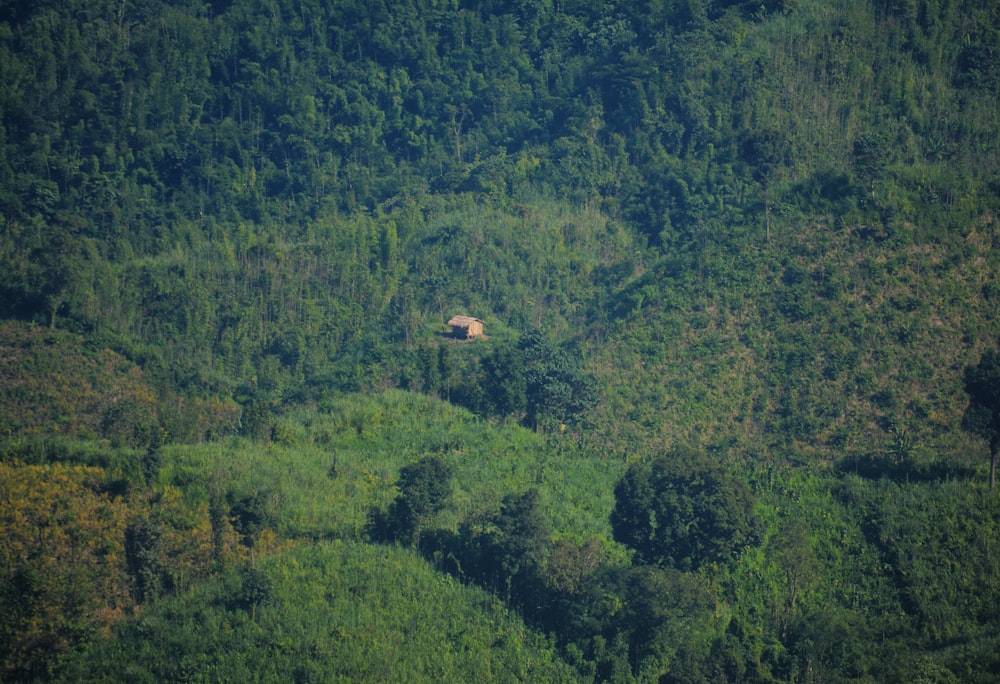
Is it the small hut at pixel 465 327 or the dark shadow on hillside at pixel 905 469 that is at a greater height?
the dark shadow on hillside at pixel 905 469

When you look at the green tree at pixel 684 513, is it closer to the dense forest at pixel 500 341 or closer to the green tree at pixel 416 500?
the dense forest at pixel 500 341

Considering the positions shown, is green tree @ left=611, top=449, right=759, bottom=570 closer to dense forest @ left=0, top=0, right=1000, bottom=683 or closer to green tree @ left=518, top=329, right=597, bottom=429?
dense forest @ left=0, top=0, right=1000, bottom=683

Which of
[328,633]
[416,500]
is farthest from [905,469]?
[328,633]

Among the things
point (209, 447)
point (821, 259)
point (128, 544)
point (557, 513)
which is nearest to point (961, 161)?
point (821, 259)

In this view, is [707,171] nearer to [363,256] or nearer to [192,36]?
[363,256]

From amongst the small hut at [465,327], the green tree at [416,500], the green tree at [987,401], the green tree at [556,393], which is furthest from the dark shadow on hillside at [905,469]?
the small hut at [465,327]
